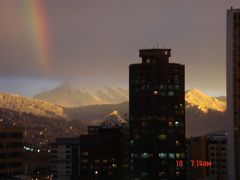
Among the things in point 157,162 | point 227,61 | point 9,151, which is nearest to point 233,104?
point 227,61

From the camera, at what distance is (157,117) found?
19025cm

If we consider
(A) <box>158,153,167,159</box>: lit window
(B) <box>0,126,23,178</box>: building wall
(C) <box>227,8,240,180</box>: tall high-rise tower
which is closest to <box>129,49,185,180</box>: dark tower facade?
(A) <box>158,153,167,159</box>: lit window

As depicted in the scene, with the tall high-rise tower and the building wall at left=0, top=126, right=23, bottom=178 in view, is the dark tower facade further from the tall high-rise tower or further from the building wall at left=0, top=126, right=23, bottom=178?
the building wall at left=0, top=126, right=23, bottom=178

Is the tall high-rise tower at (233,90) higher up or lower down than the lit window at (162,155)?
higher up

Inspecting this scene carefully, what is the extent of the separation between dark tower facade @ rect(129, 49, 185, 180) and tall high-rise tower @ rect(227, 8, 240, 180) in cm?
5460

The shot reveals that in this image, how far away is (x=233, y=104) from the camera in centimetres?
12925

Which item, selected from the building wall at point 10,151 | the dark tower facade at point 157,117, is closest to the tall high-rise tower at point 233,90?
the building wall at point 10,151

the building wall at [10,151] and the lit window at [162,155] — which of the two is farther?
the lit window at [162,155]

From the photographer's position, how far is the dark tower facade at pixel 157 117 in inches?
7165

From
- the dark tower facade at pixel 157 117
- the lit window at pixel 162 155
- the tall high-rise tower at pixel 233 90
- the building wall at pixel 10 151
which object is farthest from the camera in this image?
the lit window at pixel 162 155

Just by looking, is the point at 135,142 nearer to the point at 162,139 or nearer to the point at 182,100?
the point at 162,139

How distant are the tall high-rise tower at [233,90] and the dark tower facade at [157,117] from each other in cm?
5460

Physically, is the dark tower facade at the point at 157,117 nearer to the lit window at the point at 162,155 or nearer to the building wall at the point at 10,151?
the lit window at the point at 162,155

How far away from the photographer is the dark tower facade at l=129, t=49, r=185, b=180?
18200 centimetres
